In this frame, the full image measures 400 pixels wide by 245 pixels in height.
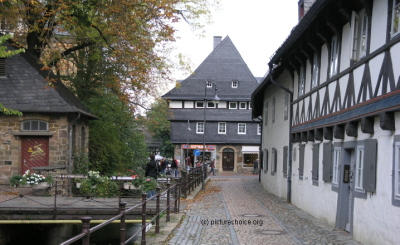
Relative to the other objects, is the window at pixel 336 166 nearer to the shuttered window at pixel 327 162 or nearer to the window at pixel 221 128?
the shuttered window at pixel 327 162

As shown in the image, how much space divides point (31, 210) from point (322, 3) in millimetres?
9503

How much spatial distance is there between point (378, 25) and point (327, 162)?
185 inches

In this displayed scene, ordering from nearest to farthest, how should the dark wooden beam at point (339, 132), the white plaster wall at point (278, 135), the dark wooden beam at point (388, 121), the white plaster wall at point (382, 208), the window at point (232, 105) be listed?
the white plaster wall at point (382, 208)
the dark wooden beam at point (388, 121)
the dark wooden beam at point (339, 132)
the white plaster wall at point (278, 135)
the window at point (232, 105)

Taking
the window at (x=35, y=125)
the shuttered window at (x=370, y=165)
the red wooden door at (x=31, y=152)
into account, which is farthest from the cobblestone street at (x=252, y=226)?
the window at (x=35, y=125)

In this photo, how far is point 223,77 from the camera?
191 ft

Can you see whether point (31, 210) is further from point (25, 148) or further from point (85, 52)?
point (85, 52)

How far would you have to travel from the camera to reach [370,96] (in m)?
9.88

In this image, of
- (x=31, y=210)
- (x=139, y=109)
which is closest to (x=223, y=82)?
(x=139, y=109)

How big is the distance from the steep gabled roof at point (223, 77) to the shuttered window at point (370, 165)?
45.7m

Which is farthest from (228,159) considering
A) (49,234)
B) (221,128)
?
(49,234)

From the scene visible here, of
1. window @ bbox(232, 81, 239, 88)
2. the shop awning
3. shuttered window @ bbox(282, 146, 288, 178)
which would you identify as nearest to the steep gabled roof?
window @ bbox(232, 81, 239, 88)

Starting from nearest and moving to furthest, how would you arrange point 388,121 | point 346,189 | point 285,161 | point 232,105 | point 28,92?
1. point 388,121
2. point 346,189
3. point 285,161
4. point 28,92
5. point 232,105

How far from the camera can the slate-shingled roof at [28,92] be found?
20.7 m

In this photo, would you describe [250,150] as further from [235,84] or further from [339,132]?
[339,132]
